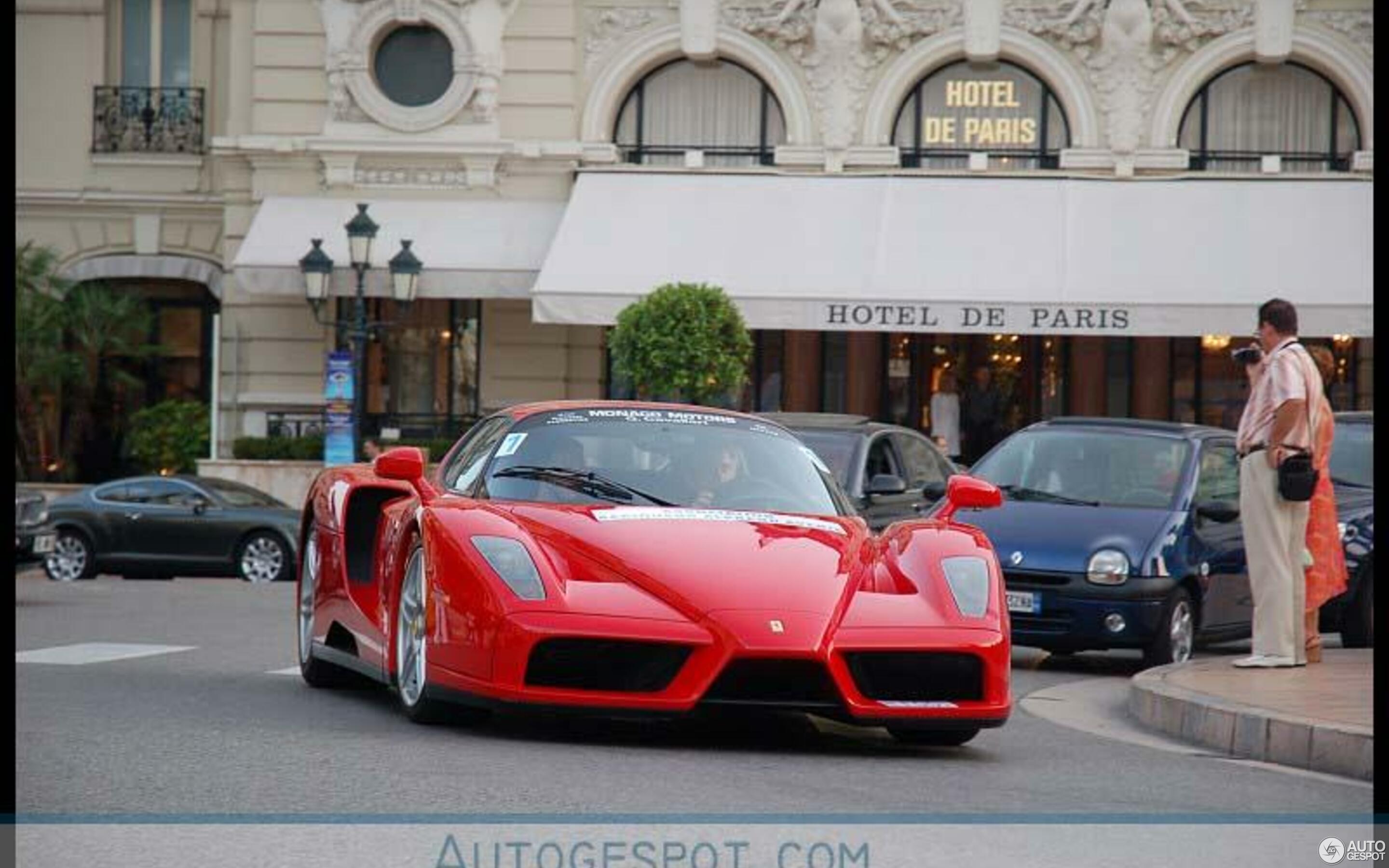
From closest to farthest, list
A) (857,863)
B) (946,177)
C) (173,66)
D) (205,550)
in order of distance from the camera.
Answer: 1. (857,863)
2. (205,550)
3. (946,177)
4. (173,66)

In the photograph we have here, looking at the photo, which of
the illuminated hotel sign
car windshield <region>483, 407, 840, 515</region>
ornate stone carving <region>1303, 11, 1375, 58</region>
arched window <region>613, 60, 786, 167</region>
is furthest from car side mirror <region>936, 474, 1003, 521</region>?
ornate stone carving <region>1303, 11, 1375, 58</region>

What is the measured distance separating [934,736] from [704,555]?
124 cm

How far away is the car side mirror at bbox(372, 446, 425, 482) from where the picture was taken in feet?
32.7

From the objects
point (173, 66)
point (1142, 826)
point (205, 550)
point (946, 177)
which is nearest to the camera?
point (1142, 826)

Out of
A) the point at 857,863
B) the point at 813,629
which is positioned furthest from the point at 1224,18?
the point at 857,863

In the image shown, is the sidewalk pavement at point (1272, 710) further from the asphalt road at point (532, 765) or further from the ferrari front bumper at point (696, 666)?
the ferrari front bumper at point (696, 666)

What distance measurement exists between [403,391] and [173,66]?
19.0 ft

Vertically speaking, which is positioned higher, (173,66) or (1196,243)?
(173,66)

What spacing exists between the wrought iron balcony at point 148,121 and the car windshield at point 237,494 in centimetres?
896

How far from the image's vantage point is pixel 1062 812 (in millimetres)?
7777

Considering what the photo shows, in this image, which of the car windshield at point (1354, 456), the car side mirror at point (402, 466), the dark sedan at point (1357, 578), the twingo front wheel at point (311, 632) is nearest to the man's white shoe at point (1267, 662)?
the dark sedan at point (1357, 578)

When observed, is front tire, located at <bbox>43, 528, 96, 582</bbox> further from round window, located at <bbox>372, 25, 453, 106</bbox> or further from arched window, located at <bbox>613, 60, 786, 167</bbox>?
arched window, located at <bbox>613, 60, 786, 167</bbox>

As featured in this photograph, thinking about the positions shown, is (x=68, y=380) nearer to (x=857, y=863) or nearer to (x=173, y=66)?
(x=173, y=66)

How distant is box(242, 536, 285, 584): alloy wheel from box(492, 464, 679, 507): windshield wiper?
1683cm
